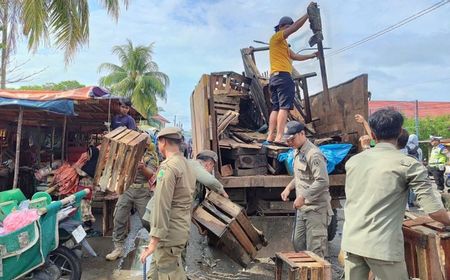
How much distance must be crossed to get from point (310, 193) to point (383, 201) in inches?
57.5

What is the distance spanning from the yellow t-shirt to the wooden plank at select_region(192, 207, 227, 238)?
2.38 metres

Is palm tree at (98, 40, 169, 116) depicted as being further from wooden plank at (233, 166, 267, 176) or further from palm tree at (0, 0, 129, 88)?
wooden plank at (233, 166, 267, 176)

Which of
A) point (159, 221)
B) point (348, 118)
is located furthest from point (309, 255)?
point (348, 118)

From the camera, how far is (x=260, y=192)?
5.10 metres

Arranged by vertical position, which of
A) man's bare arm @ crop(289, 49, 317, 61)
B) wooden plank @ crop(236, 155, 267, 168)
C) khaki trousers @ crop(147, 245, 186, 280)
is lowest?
khaki trousers @ crop(147, 245, 186, 280)

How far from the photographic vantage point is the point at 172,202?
3186 mm

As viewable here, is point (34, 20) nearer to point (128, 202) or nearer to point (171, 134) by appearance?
point (128, 202)

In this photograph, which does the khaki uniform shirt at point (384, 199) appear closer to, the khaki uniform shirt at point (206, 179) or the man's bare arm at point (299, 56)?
the khaki uniform shirt at point (206, 179)

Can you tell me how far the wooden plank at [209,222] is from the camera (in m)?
4.21

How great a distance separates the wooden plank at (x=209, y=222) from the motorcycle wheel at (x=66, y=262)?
4.33ft

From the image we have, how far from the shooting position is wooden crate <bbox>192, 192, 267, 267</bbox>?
426cm

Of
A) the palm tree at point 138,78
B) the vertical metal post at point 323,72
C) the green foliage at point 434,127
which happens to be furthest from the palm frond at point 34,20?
the green foliage at point 434,127

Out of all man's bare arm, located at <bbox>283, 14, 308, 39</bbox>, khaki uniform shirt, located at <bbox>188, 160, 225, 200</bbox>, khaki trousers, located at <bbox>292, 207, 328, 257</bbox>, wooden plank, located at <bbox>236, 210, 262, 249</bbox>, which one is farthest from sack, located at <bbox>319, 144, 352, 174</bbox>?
man's bare arm, located at <bbox>283, 14, 308, 39</bbox>

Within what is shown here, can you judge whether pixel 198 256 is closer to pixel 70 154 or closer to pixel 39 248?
pixel 39 248
